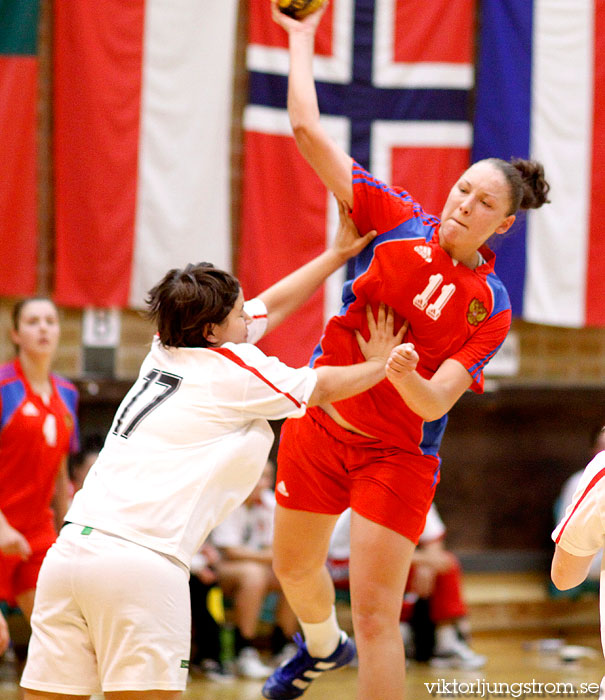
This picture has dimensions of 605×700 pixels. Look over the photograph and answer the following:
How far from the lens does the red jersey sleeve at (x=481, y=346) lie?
10.7ft

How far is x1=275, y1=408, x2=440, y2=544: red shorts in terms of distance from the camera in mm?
3297

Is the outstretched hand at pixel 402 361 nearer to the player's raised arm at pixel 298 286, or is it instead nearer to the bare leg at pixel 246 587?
the player's raised arm at pixel 298 286

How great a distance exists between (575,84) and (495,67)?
65 centimetres

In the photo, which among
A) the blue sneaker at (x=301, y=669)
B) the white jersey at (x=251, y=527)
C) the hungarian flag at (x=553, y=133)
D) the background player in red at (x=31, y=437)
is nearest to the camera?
the blue sneaker at (x=301, y=669)

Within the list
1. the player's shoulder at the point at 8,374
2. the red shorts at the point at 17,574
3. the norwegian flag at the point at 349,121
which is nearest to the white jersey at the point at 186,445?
the red shorts at the point at 17,574

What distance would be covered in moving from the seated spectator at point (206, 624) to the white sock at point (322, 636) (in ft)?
7.08

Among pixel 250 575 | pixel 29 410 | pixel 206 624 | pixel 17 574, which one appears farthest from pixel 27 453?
pixel 250 575

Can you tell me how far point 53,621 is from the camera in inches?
106

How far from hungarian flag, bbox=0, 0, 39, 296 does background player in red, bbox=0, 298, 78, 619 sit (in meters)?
1.20

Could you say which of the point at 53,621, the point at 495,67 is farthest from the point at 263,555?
the point at 495,67

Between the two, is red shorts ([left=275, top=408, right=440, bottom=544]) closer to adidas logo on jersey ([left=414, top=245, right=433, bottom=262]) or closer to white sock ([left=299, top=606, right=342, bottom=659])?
white sock ([left=299, top=606, right=342, bottom=659])

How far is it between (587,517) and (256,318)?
1.53 metres

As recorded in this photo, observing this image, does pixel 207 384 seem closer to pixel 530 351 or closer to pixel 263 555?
pixel 263 555

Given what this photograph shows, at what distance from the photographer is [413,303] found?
10.8 ft
